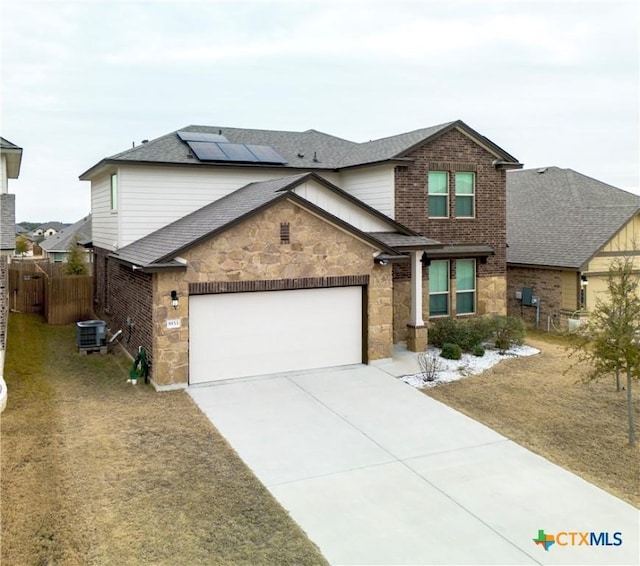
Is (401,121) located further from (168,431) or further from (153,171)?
(168,431)

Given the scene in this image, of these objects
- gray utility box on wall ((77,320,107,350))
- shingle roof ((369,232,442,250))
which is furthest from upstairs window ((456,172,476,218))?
gray utility box on wall ((77,320,107,350))

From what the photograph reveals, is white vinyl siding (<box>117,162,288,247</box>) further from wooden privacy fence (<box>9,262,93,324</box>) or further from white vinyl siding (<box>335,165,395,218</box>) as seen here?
A: wooden privacy fence (<box>9,262,93,324</box>)

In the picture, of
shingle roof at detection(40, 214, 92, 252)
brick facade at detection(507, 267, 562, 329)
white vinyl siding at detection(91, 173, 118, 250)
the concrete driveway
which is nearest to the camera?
the concrete driveway

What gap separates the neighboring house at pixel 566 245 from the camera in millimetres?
20219

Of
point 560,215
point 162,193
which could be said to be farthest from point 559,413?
point 560,215

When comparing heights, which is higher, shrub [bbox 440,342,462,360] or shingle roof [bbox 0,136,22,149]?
shingle roof [bbox 0,136,22,149]

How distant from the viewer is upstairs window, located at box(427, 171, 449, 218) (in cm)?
1731

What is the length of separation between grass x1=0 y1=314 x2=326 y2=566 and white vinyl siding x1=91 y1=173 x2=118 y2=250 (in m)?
6.32

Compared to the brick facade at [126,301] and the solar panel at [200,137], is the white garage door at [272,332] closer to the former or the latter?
the brick facade at [126,301]

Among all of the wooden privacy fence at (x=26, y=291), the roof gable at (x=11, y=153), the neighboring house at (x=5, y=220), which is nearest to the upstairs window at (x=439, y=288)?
the neighboring house at (x=5, y=220)

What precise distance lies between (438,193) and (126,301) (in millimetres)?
9715

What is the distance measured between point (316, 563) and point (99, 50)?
14.5 metres

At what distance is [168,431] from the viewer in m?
9.77

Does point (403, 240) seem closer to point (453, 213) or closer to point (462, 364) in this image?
point (453, 213)
